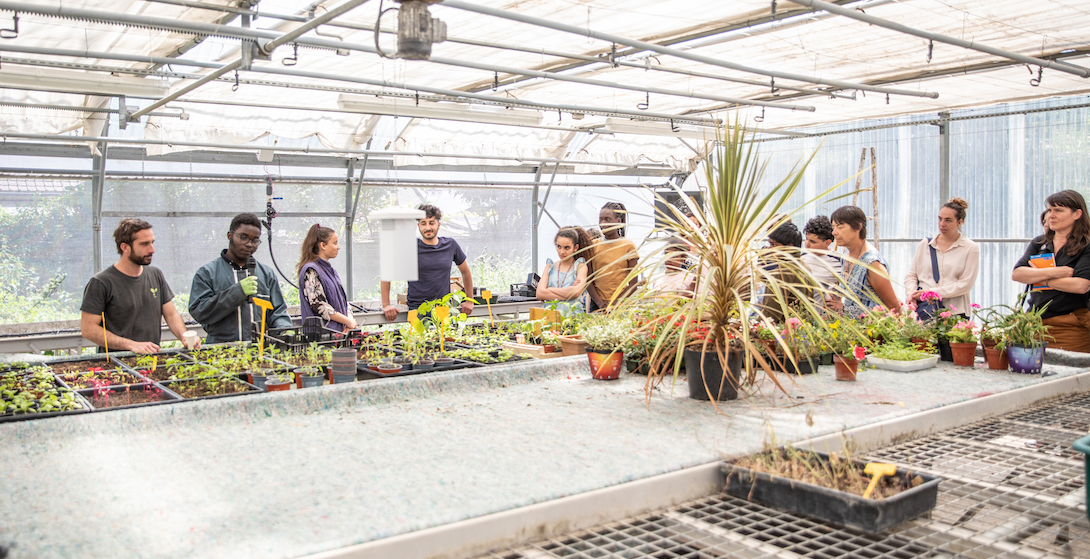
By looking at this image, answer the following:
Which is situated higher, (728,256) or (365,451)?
(728,256)

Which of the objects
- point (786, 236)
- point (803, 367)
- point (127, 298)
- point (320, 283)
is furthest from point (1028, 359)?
point (127, 298)

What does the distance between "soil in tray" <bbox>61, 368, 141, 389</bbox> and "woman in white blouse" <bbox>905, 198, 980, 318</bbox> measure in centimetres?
403

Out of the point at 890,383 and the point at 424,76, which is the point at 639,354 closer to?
the point at 890,383

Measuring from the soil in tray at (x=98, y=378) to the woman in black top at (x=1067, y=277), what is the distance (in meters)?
4.13

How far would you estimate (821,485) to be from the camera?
168 cm

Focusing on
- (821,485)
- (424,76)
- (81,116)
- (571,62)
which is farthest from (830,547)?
(81,116)

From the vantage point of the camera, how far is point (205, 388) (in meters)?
2.81

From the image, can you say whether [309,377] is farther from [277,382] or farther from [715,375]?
[715,375]

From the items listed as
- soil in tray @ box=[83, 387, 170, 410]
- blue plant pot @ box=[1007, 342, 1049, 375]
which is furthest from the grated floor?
soil in tray @ box=[83, 387, 170, 410]

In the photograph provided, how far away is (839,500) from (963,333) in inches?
76.3

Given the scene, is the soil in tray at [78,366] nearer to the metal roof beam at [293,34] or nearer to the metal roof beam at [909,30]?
the metal roof beam at [293,34]

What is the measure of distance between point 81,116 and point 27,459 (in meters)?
5.94

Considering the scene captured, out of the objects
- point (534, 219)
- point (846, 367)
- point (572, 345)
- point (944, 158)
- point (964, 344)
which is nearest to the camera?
point (846, 367)

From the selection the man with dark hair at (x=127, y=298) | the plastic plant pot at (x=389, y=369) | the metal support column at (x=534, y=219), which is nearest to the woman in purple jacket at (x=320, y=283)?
the man with dark hair at (x=127, y=298)
